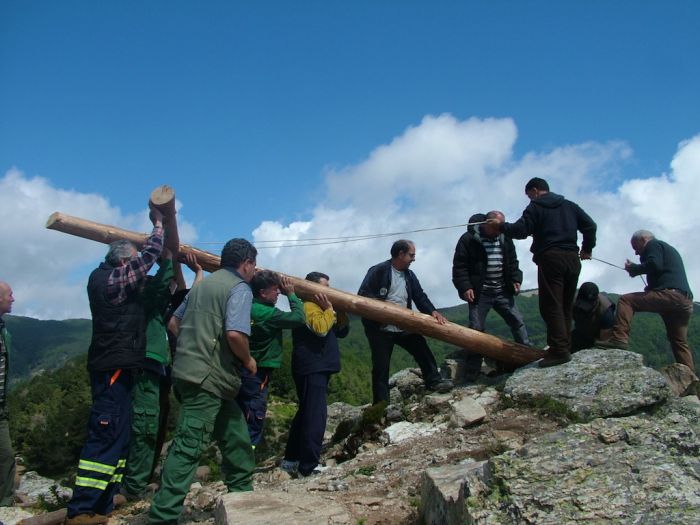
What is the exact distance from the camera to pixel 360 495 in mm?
4664

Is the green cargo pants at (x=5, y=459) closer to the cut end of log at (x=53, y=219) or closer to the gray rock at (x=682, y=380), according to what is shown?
the cut end of log at (x=53, y=219)

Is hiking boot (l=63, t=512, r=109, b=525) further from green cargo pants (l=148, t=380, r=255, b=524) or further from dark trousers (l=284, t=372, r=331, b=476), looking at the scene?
dark trousers (l=284, t=372, r=331, b=476)

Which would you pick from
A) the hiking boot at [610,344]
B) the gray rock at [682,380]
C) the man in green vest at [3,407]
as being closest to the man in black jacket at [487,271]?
the hiking boot at [610,344]

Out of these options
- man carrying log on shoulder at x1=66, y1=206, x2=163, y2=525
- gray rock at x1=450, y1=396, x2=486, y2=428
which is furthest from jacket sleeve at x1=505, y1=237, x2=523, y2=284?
man carrying log on shoulder at x1=66, y1=206, x2=163, y2=525

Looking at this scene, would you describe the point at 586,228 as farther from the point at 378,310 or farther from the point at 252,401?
the point at 252,401

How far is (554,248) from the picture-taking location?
6996mm

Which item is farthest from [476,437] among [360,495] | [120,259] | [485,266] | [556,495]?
[120,259]

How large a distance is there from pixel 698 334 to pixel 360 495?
13620cm

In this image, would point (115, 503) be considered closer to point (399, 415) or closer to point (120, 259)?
point (120, 259)

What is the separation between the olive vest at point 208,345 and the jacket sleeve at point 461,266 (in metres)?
4.13

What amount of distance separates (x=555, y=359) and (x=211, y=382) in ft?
14.7

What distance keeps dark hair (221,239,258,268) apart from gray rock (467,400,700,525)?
2.56 metres

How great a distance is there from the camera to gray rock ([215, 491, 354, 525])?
3.65m

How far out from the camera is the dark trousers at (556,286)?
22.9ft
